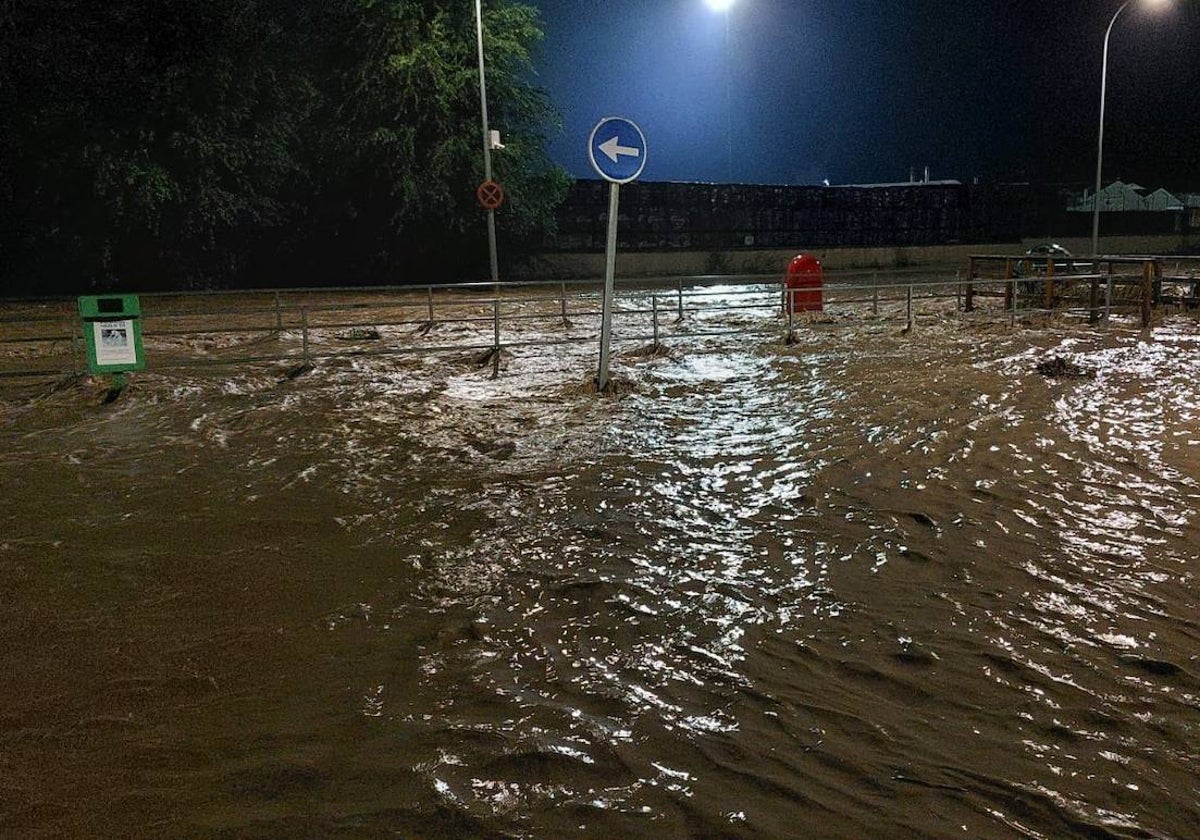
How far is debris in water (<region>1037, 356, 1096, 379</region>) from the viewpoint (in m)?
11.2

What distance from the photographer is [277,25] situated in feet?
92.9

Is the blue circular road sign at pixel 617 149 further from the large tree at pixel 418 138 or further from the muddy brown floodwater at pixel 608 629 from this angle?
the large tree at pixel 418 138

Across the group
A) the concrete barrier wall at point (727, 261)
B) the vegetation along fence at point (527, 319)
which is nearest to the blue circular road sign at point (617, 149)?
the vegetation along fence at point (527, 319)

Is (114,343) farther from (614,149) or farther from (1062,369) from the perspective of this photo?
(1062,369)

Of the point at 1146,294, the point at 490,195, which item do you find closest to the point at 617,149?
the point at 1146,294

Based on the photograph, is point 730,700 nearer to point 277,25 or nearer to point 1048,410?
point 1048,410

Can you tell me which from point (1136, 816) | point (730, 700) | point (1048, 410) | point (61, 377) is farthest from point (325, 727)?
point (61, 377)

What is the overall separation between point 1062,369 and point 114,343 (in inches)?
444

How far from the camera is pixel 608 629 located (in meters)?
4.45

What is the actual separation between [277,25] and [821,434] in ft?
85.8

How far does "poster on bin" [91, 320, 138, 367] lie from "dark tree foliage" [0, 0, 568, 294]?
54.9 ft

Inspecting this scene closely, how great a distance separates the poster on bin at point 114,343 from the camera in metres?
10.6

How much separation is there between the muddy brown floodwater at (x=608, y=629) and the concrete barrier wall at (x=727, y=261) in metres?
26.0

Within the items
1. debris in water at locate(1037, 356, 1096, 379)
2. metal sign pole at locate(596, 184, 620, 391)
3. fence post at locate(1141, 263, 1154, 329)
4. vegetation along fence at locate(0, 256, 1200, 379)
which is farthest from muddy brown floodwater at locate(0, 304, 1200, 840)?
fence post at locate(1141, 263, 1154, 329)
